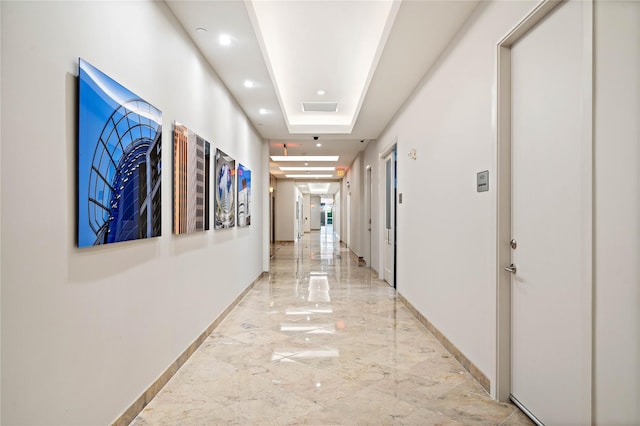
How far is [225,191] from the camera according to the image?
4.38 m

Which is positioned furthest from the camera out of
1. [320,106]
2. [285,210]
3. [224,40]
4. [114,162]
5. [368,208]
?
[285,210]

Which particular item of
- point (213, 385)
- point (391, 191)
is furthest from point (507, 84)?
point (391, 191)

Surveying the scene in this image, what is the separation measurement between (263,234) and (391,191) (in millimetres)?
2841

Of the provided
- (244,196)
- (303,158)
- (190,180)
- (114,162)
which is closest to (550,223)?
(114,162)

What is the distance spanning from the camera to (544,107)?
6.92ft

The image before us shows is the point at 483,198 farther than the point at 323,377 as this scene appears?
No

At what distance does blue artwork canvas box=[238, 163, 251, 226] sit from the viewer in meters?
5.20

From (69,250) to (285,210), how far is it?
1473 cm

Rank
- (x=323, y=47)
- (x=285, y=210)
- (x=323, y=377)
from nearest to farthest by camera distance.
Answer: (x=323, y=377) < (x=323, y=47) < (x=285, y=210)

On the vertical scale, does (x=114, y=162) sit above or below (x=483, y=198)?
above

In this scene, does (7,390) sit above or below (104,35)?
below

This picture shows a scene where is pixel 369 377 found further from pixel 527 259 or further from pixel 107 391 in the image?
pixel 107 391

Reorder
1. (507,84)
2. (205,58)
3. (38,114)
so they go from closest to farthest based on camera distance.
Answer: (38,114) → (507,84) → (205,58)

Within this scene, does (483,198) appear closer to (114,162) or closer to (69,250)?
(114,162)
